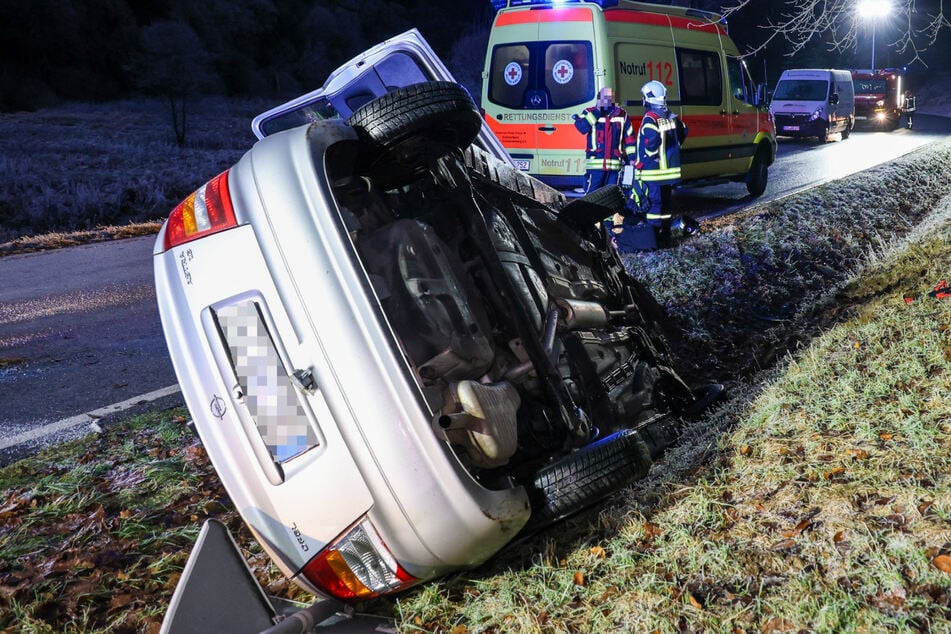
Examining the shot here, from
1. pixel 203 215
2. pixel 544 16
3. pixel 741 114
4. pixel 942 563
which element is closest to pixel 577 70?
pixel 544 16

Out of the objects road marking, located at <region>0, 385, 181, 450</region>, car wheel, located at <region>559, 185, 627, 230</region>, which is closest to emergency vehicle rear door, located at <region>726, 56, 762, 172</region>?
car wheel, located at <region>559, 185, 627, 230</region>

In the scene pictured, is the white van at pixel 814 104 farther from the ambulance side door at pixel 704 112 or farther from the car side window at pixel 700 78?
the car side window at pixel 700 78

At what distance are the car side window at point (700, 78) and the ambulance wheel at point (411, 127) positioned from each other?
8257 millimetres

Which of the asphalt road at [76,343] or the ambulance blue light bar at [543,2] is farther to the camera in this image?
the ambulance blue light bar at [543,2]

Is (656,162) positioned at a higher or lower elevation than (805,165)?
higher

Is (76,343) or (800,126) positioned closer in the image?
(76,343)

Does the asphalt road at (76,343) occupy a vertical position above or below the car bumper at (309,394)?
below

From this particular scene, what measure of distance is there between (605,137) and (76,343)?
5.31 meters

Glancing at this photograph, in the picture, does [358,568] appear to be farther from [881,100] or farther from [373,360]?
[881,100]

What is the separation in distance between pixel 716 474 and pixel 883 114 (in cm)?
2698

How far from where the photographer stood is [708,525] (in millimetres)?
2785

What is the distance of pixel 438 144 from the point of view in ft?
10.4

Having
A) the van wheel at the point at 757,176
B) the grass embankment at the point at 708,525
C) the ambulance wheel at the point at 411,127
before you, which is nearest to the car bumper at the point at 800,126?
the van wheel at the point at 757,176

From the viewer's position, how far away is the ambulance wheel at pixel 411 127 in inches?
114
